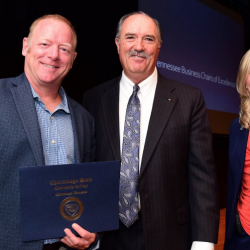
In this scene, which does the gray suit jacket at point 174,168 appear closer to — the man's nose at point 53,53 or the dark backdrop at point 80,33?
the man's nose at point 53,53

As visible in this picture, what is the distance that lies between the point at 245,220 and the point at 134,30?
1.34 metres

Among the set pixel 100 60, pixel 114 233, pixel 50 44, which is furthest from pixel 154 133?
pixel 100 60

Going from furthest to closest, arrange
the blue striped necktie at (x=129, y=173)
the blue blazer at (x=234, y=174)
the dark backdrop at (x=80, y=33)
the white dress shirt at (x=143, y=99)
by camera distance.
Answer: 1. the dark backdrop at (x=80, y=33)
2. the blue blazer at (x=234, y=174)
3. the white dress shirt at (x=143, y=99)
4. the blue striped necktie at (x=129, y=173)

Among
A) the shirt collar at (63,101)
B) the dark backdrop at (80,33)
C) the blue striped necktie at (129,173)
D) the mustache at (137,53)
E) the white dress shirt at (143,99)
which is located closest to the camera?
the shirt collar at (63,101)

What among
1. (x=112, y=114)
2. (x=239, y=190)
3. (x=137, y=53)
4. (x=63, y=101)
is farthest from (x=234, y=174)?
(x=63, y=101)

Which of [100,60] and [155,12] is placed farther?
[155,12]

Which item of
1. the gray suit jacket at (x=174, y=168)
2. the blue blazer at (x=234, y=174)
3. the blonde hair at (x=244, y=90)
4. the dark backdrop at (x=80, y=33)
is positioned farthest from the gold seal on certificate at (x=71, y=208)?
the dark backdrop at (x=80, y=33)

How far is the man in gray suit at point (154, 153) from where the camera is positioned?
1.61 metres

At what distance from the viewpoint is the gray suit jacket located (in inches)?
63.4

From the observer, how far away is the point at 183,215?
168 centimetres

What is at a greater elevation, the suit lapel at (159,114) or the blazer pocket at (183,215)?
the suit lapel at (159,114)

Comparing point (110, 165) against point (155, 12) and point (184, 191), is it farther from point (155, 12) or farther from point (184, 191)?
point (155, 12)

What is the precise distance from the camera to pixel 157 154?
5.35 feet

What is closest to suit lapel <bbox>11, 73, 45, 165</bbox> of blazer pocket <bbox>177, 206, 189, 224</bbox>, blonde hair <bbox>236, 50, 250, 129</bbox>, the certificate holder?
the certificate holder
